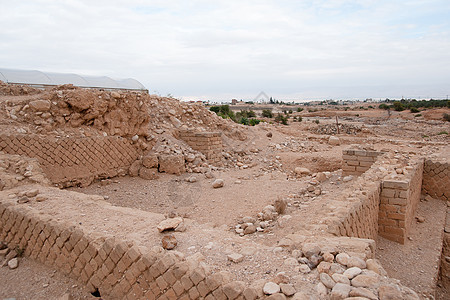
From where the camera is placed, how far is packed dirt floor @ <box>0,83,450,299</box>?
312 centimetres

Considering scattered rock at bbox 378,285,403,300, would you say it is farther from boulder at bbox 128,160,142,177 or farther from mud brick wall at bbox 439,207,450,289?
boulder at bbox 128,160,142,177

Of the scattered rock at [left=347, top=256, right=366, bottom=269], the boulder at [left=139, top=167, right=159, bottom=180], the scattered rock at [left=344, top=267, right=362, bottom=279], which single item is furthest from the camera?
the boulder at [left=139, top=167, right=159, bottom=180]

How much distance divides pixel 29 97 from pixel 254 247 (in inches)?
276

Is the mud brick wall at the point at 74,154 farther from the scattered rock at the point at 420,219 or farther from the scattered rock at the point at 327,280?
the scattered rock at the point at 420,219

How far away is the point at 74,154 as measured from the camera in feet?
21.7

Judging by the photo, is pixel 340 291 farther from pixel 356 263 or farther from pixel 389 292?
pixel 356 263

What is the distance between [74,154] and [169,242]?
15.1 ft

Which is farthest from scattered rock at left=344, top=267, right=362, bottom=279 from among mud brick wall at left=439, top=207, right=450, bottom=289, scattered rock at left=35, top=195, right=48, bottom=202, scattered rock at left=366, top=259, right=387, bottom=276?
mud brick wall at left=439, top=207, right=450, bottom=289

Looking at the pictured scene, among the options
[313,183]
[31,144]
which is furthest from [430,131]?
[31,144]

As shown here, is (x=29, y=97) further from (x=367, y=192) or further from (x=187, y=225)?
(x=367, y=192)

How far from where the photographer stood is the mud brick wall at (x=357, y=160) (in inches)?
288

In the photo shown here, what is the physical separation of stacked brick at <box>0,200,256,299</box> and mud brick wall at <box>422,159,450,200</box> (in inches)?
262

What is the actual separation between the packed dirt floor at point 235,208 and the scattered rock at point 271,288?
0.15 metres

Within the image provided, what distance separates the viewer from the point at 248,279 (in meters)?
2.43
